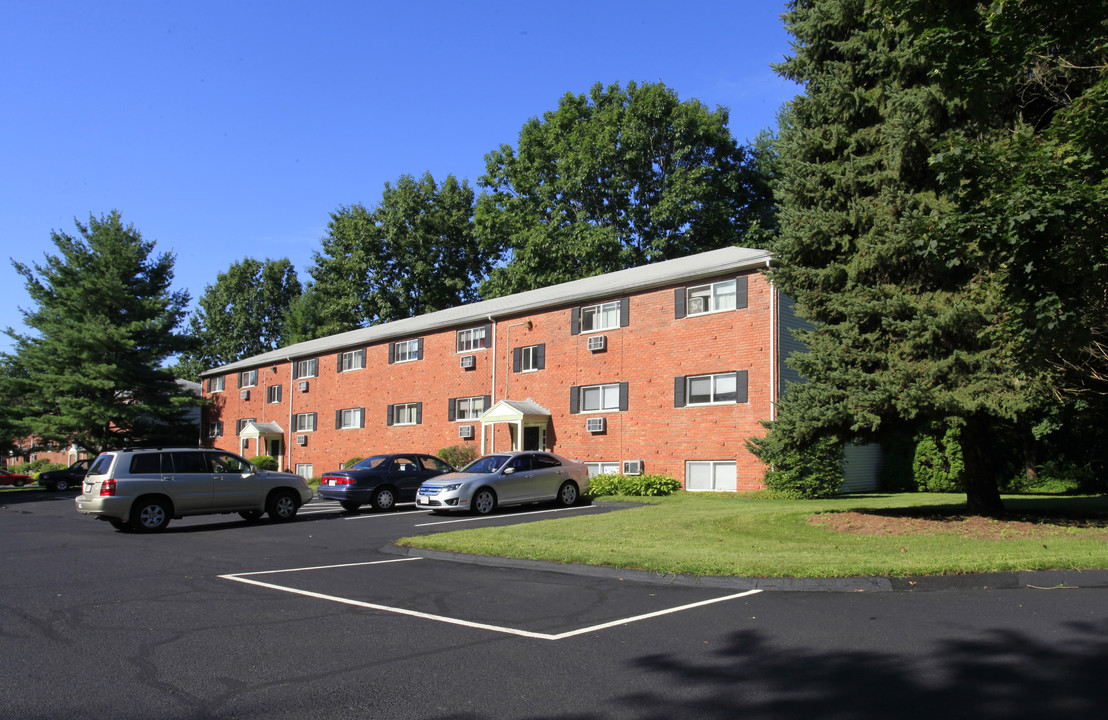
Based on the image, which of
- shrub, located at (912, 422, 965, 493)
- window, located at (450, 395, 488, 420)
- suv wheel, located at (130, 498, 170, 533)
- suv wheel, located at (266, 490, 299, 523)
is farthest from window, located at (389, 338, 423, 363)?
shrub, located at (912, 422, 965, 493)

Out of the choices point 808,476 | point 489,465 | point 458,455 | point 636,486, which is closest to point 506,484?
point 489,465

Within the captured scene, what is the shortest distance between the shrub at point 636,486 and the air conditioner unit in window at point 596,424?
314 centimetres

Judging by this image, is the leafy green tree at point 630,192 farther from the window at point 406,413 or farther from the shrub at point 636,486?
the shrub at point 636,486

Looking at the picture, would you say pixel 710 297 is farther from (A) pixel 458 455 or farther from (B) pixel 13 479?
(B) pixel 13 479

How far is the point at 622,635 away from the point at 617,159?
41.1 metres

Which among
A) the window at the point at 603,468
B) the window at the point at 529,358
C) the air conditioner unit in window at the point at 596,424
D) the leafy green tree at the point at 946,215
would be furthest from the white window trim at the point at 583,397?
the leafy green tree at the point at 946,215

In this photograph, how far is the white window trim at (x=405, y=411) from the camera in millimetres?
36094

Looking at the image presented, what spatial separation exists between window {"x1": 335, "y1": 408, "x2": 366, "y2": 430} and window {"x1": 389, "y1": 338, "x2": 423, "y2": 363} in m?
3.50

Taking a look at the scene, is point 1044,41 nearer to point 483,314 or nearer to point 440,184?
point 483,314

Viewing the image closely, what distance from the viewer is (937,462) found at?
24.5 m

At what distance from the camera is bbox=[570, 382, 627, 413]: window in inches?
1067

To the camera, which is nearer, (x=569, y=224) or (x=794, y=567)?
(x=794, y=567)

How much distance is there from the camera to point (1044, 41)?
33.6 ft

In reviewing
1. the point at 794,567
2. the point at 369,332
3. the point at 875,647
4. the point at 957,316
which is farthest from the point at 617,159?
the point at 875,647
